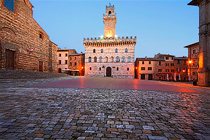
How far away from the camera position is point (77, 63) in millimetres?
41750

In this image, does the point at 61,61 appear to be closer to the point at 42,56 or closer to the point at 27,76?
the point at 42,56

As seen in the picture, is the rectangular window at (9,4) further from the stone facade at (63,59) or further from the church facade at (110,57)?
the stone facade at (63,59)

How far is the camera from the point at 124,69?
3497 cm

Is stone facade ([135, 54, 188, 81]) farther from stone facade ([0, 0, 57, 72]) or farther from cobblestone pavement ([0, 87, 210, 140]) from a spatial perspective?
cobblestone pavement ([0, 87, 210, 140])

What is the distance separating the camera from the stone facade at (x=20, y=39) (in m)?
14.1

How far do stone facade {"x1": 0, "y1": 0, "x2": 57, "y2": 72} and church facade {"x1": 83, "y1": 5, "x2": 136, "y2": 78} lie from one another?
16.8 meters

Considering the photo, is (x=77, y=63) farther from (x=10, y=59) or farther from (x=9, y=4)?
(x=9, y=4)

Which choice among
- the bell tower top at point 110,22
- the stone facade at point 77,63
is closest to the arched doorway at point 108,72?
the stone facade at point 77,63

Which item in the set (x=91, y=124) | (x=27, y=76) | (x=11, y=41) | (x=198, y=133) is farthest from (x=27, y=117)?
(x=11, y=41)

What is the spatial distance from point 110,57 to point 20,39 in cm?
2582

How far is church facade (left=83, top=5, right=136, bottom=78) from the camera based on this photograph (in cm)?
3484

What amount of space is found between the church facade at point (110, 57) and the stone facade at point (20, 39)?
16.8 metres

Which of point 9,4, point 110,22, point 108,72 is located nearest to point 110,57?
point 108,72

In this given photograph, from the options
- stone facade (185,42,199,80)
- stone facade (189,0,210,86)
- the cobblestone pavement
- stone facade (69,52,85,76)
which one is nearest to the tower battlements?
stone facade (69,52,85,76)
